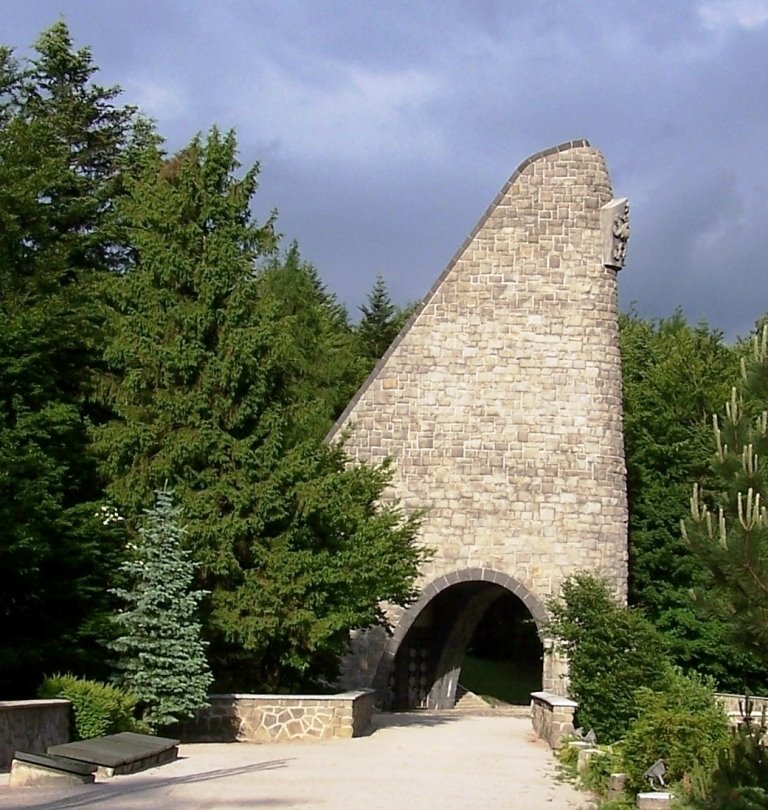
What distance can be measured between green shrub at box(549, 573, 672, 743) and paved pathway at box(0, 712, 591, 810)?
89 centimetres

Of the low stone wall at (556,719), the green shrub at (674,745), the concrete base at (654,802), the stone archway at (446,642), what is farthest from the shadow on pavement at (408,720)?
the concrete base at (654,802)

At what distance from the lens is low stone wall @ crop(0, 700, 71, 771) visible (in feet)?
38.9

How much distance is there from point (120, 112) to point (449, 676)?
1548 cm

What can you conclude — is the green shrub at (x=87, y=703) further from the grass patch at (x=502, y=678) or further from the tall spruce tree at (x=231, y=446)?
the grass patch at (x=502, y=678)

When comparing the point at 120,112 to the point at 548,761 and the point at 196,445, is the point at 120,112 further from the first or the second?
the point at 548,761

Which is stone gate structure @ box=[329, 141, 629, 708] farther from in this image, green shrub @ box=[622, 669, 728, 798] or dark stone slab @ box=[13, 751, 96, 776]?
dark stone slab @ box=[13, 751, 96, 776]

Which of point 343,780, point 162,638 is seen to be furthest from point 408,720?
point 343,780

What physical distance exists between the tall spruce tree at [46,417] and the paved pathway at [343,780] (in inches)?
83.1

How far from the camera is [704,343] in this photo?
33688 mm

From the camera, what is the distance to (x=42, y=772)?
1090 centimetres

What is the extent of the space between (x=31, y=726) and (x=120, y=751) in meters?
0.99

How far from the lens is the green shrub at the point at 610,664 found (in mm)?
16938

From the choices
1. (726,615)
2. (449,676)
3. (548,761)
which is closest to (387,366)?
(449,676)

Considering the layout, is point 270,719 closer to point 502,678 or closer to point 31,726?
point 31,726
